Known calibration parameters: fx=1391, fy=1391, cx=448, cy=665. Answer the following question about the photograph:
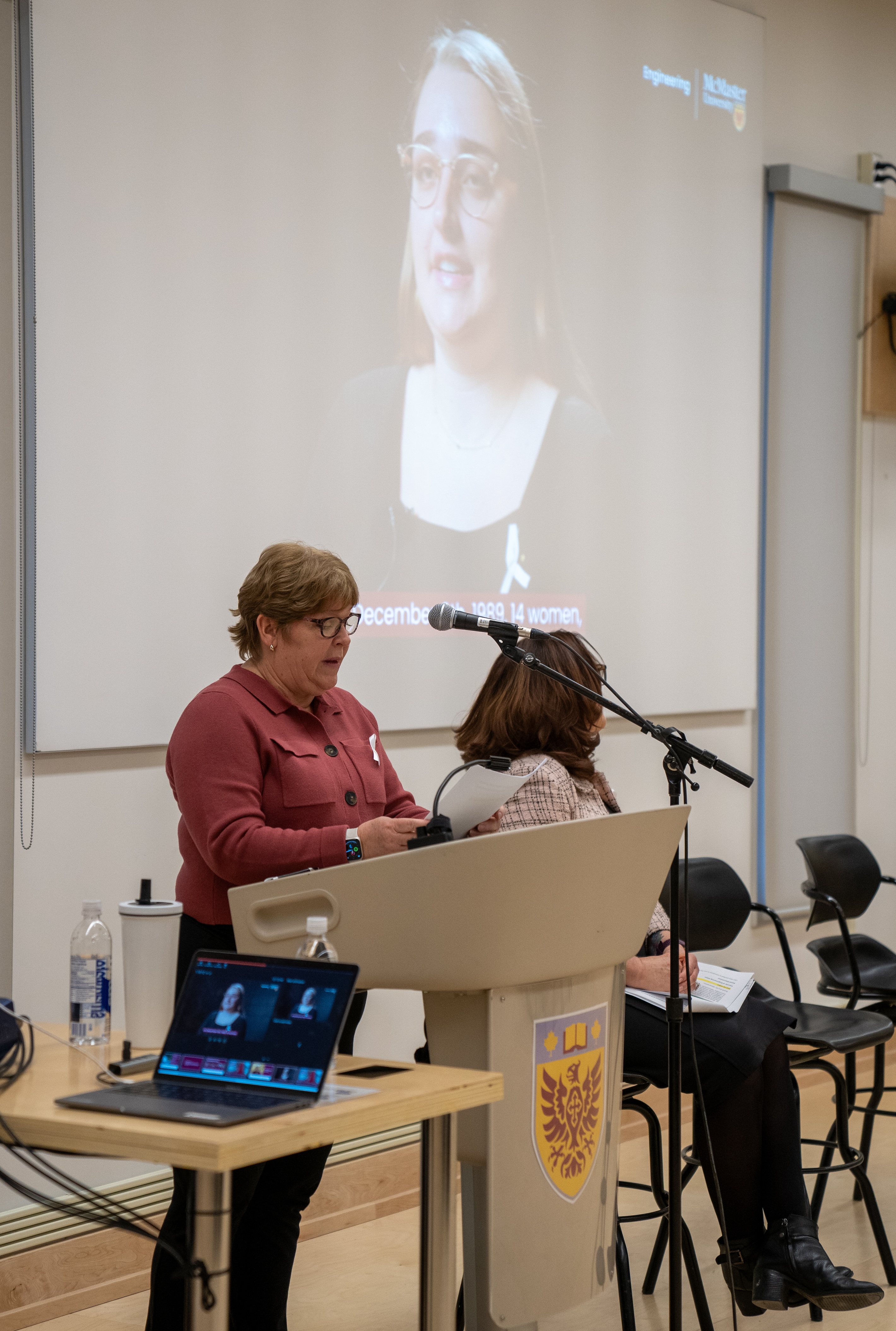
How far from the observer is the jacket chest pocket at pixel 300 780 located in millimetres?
2375

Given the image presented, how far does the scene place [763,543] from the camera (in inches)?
179

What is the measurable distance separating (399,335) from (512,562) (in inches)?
26.9

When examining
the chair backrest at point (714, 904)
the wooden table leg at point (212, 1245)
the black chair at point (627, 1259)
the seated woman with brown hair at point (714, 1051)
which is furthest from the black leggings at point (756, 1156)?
the wooden table leg at point (212, 1245)

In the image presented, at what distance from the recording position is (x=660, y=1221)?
139 inches

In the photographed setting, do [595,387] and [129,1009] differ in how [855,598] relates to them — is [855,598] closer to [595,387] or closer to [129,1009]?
[595,387]

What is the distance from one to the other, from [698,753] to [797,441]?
2673mm

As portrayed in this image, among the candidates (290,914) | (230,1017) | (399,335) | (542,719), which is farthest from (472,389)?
(230,1017)

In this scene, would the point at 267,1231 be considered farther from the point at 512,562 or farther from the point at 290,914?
the point at 512,562

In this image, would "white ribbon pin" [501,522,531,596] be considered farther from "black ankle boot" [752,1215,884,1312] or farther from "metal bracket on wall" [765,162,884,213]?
"black ankle boot" [752,1215,884,1312]

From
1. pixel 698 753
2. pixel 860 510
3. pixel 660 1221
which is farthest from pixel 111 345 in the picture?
pixel 860 510

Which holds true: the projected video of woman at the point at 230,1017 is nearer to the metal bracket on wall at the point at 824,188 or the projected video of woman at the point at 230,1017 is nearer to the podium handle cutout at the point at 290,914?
the podium handle cutout at the point at 290,914

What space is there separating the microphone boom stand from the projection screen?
1.05m

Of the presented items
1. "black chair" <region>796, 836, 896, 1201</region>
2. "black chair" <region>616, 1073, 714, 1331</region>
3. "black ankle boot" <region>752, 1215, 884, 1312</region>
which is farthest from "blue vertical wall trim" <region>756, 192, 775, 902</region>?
"black ankle boot" <region>752, 1215, 884, 1312</region>

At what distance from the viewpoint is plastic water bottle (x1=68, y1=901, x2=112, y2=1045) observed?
1890mm
